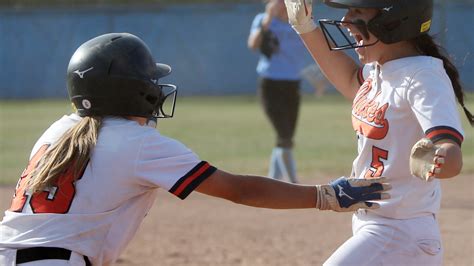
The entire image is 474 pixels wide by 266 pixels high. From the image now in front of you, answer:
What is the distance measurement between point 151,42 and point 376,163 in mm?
21067

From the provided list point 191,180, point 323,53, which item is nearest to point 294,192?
point 191,180

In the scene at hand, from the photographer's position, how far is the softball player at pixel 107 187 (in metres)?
3.38

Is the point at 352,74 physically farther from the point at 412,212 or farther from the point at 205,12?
the point at 205,12

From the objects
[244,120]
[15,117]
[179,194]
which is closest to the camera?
[179,194]

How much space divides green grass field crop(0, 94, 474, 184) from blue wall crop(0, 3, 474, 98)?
84cm

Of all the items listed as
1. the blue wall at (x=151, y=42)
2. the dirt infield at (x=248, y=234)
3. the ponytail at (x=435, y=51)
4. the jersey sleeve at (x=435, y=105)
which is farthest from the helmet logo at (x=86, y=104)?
the blue wall at (x=151, y=42)

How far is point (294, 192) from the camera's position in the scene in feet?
11.4

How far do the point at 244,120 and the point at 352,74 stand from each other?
14.0m

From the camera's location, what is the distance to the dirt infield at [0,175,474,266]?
21.8ft

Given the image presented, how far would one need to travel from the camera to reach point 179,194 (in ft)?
11.2

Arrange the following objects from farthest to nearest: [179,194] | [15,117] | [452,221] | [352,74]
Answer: [15,117], [452,221], [352,74], [179,194]

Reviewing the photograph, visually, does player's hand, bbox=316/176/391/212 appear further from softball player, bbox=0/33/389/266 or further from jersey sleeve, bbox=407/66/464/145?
jersey sleeve, bbox=407/66/464/145

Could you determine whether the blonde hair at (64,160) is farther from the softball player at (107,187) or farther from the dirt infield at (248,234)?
the dirt infield at (248,234)

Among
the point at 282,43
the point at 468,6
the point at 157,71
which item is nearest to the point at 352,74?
the point at 157,71
